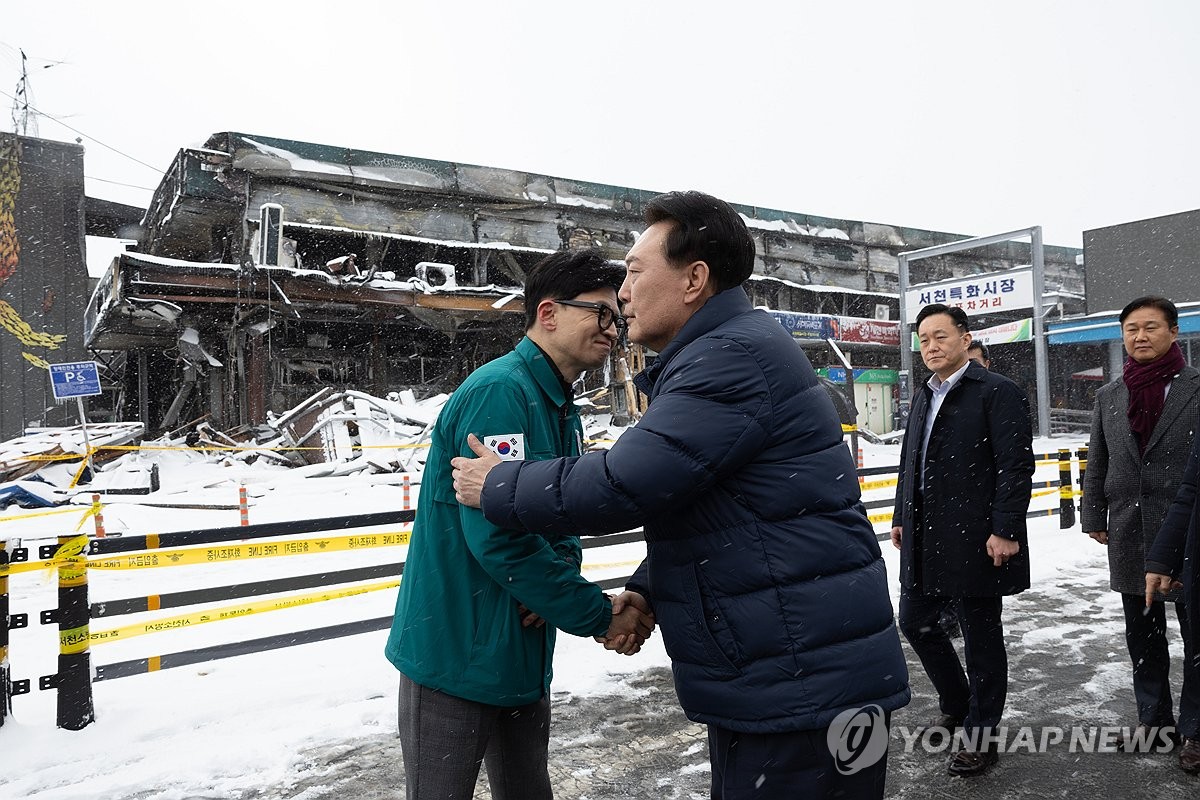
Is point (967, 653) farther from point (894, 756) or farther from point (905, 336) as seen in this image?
point (905, 336)

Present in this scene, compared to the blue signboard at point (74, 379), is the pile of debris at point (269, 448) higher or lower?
lower

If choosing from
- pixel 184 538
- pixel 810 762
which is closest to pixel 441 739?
pixel 810 762

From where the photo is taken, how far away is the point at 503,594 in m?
2.13

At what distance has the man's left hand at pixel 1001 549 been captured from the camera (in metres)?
3.68

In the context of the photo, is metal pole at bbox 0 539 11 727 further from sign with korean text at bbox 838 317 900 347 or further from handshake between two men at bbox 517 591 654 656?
sign with korean text at bbox 838 317 900 347

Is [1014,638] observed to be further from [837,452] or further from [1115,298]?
[1115,298]

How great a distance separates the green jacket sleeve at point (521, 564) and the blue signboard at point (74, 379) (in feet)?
54.5

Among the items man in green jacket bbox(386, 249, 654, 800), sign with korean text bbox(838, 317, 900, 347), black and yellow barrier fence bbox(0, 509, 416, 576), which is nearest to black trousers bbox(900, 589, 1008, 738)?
man in green jacket bbox(386, 249, 654, 800)

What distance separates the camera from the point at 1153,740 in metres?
3.86

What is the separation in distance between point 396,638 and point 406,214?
83.5ft

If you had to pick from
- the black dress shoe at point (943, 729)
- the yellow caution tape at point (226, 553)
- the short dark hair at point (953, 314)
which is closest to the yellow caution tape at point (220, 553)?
the yellow caution tape at point (226, 553)

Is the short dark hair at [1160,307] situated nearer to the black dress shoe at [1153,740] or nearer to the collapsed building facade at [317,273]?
the black dress shoe at [1153,740]

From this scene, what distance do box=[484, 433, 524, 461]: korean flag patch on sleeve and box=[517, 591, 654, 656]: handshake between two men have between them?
0.45m

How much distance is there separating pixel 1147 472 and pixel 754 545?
3371 millimetres
